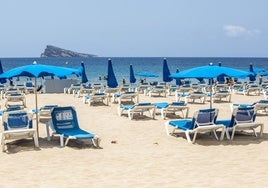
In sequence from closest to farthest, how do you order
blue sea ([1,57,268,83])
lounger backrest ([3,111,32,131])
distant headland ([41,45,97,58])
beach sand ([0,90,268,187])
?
1. beach sand ([0,90,268,187])
2. lounger backrest ([3,111,32,131])
3. blue sea ([1,57,268,83])
4. distant headland ([41,45,97,58])

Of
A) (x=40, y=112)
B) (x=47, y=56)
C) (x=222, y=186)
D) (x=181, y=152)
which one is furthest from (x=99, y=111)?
(x=47, y=56)

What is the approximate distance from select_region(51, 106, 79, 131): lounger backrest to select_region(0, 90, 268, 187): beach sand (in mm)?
378

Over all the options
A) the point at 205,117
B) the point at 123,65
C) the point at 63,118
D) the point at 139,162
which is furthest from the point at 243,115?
the point at 123,65

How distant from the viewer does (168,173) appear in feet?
21.5

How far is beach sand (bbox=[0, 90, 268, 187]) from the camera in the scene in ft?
20.2

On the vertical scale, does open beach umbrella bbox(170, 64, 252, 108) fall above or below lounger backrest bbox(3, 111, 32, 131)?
above

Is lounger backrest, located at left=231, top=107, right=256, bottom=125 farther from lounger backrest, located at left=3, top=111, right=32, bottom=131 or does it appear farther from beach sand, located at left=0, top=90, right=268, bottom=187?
lounger backrest, located at left=3, top=111, right=32, bottom=131

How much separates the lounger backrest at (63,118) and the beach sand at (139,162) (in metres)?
0.38

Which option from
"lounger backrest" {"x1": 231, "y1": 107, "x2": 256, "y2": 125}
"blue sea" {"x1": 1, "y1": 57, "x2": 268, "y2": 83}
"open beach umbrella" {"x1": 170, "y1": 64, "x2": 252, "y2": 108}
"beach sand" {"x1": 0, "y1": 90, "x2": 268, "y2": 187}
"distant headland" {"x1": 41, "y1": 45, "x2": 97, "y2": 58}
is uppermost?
"distant headland" {"x1": 41, "y1": 45, "x2": 97, "y2": 58}

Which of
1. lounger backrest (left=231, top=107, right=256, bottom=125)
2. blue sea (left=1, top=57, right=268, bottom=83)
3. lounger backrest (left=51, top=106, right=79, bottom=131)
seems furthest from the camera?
blue sea (left=1, top=57, right=268, bottom=83)

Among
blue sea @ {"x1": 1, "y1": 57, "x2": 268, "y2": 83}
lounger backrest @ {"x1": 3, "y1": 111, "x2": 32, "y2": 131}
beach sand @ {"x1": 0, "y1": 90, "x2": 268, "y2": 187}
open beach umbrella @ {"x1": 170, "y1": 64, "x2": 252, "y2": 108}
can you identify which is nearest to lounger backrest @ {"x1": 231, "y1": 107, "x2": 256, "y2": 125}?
beach sand @ {"x1": 0, "y1": 90, "x2": 268, "y2": 187}

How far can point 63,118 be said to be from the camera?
8.97m

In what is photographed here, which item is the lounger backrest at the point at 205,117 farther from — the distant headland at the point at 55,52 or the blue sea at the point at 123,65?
the distant headland at the point at 55,52

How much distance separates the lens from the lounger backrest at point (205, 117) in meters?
8.96
